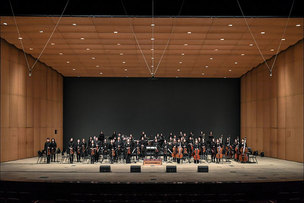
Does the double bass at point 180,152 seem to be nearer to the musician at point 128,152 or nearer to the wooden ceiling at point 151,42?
the musician at point 128,152

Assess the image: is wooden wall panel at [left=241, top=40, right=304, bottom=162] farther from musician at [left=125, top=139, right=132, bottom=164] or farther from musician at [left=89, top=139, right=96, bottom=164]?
musician at [left=89, top=139, right=96, bottom=164]

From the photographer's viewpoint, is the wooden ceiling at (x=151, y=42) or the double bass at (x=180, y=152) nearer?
the wooden ceiling at (x=151, y=42)

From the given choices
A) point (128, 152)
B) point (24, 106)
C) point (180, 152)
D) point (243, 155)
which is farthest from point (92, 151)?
point (243, 155)

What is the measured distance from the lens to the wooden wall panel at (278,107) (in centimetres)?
1755

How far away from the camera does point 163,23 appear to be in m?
14.4

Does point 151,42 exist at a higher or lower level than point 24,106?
higher

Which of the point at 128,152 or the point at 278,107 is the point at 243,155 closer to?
the point at 278,107

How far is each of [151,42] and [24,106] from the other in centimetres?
785

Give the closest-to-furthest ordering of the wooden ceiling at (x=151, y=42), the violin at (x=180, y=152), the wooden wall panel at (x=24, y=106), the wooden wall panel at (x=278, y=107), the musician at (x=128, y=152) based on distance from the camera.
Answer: the wooden ceiling at (x=151, y=42) → the violin at (x=180, y=152) → the wooden wall panel at (x=278, y=107) → the wooden wall panel at (x=24, y=106) → the musician at (x=128, y=152)
